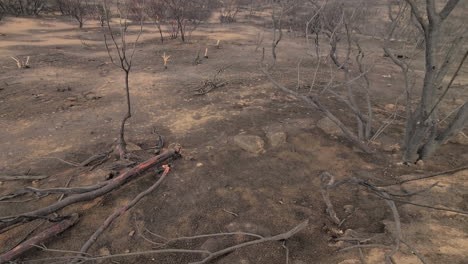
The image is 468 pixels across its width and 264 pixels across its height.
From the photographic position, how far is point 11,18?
1519 centimetres

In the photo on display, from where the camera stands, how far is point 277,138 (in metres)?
4.23

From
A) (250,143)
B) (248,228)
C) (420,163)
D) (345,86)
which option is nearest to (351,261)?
(248,228)

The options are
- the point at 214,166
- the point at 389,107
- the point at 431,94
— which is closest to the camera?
the point at 431,94

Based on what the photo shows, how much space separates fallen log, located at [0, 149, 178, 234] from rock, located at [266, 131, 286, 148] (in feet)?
4.84

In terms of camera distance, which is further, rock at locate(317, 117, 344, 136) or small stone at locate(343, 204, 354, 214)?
rock at locate(317, 117, 344, 136)

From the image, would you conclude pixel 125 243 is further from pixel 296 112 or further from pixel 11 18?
pixel 11 18

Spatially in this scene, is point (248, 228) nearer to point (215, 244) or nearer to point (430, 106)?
point (215, 244)

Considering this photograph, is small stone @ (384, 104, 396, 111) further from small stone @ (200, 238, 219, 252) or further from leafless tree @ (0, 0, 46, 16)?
leafless tree @ (0, 0, 46, 16)

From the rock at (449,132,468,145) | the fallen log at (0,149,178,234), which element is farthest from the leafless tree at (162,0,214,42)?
the rock at (449,132,468,145)

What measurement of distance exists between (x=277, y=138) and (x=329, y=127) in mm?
970

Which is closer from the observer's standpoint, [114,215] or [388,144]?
[114,215]

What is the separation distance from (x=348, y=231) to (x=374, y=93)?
5.09m

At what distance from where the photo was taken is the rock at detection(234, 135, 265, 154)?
13.3 ft

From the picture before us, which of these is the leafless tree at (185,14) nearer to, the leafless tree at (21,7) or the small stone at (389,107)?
the leafless tree at (21,7)
